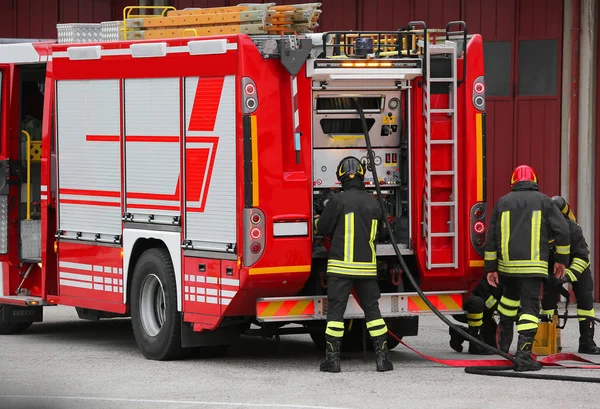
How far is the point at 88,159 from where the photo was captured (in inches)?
506

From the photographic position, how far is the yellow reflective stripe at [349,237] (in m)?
11.3

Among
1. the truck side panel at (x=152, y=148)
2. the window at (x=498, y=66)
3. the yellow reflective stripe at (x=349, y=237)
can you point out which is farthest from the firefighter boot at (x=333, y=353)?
the window at (x=498, y=66)

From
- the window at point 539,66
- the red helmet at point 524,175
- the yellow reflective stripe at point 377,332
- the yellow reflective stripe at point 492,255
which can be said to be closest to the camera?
the yellow reflective stripe at point 377,332

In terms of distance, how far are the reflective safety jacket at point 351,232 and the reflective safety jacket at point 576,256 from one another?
210 centimetres

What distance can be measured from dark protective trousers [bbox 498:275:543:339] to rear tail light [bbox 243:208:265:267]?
2.10m

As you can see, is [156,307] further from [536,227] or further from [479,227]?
[536,227]

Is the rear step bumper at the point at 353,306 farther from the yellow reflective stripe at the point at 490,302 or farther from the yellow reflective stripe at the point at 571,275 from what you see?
the yellow reflective stripe at the point at 571,275

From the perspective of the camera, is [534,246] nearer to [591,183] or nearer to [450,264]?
[450,264]

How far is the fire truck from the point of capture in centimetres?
1118

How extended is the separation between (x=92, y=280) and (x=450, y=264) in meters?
3.30

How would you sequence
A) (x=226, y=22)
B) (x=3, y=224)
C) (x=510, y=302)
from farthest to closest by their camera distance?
(x=3, y=224) → (x=510, y=302) → (x=226, y=22)

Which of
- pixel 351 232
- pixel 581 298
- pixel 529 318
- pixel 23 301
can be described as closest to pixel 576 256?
pixel 581 298

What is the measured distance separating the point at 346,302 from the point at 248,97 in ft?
5.81

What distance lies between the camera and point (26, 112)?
46.4 ft
